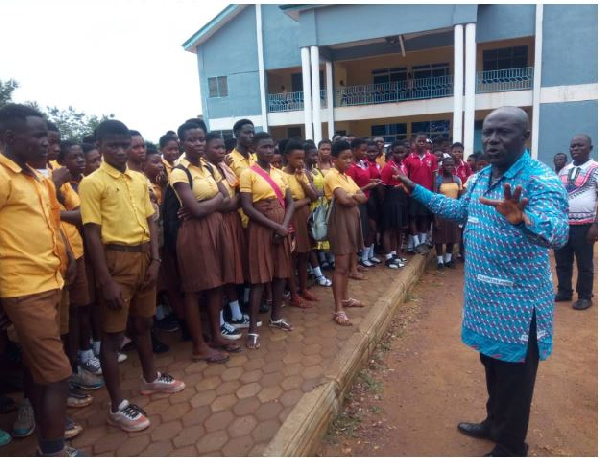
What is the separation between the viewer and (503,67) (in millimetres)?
16141

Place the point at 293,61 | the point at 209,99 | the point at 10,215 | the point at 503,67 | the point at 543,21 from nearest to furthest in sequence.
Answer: the point at 10,215 < the point at 543,21 < the point at 503,67 < the point at 293,61 < the point at 209,99

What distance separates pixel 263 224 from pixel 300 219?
3.69 ft

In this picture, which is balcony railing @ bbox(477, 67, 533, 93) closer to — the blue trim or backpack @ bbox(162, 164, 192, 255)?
the blue trim

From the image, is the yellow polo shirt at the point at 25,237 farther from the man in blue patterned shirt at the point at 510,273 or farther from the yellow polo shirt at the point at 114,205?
the man in blue patterned shirt at the point at 510,273

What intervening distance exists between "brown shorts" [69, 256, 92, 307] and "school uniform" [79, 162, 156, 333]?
1.70ft

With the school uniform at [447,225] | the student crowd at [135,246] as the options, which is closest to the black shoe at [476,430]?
the student crowd at [135,246]

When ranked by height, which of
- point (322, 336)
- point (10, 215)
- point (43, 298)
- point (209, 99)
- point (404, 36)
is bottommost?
point (322, 336)

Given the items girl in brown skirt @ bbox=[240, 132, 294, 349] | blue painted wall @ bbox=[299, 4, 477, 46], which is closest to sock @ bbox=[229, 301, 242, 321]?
girl in brown skirt @ bbox=[240, 132, 294, 349]

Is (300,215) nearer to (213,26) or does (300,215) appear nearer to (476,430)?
(476,430)

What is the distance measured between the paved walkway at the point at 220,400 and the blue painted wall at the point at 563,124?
14.2m

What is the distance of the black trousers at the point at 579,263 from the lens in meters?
5.00

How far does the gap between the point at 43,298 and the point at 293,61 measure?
17719 millimetres

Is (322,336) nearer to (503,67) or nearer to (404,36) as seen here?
(404,36)

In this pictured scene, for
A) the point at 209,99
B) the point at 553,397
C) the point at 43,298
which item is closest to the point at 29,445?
the point at 43,298
